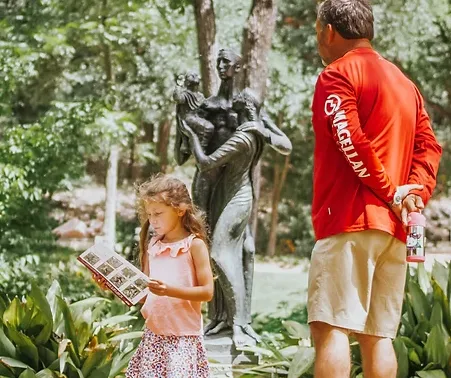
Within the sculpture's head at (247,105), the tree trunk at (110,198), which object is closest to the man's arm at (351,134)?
the sculpture's head at (247,105)

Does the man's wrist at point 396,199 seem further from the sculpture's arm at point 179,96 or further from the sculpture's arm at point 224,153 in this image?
the sculpture's arm at point 179,96

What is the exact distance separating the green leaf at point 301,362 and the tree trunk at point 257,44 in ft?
15.3

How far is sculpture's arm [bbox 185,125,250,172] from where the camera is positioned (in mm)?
6023

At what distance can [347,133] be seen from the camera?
3166 millimetres

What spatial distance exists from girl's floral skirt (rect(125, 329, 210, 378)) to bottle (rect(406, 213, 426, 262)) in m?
1.22

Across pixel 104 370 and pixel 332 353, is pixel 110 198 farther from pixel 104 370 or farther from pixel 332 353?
pixel 332 353

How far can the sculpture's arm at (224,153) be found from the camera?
6.02m

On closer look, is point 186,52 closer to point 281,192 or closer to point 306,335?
point 281,192

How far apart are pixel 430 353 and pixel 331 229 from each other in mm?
2004

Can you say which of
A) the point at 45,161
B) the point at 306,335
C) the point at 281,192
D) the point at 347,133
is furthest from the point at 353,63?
the point at 281,192

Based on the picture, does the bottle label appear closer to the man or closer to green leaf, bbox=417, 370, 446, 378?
the man

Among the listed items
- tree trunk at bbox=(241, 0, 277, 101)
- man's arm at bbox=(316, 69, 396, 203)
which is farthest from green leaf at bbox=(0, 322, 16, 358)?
tree trunk at bbox=(241, 0, 277, 101)

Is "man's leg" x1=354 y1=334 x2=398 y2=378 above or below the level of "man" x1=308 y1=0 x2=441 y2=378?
below

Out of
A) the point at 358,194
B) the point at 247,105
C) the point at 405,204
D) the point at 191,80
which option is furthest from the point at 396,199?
the point at 191,80
